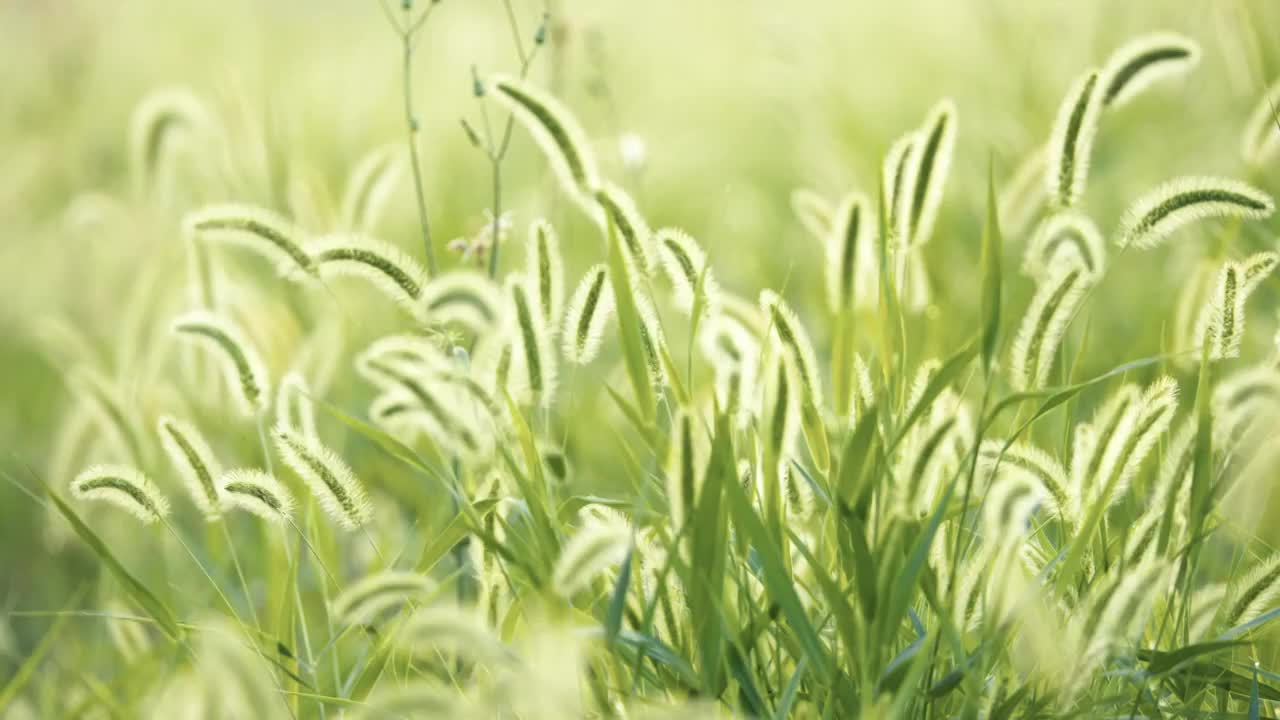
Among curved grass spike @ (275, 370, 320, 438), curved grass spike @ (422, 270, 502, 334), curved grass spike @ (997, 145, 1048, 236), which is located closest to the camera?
curved grass spike @ (422, 270, 502, 334)

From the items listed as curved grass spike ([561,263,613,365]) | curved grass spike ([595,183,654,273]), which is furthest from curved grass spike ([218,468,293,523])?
curved grass spike ([595,183,654,273])

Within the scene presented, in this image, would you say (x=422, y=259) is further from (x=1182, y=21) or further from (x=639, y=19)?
(x=639, y=19)

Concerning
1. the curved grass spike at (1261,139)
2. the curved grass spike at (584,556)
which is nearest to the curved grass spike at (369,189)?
the curved grass spike at (584,556)

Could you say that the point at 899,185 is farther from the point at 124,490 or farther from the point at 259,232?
the point at 124,490

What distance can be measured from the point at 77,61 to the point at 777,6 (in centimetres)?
323

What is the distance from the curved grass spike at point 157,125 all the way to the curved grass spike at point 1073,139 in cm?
153

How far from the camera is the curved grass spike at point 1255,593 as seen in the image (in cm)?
132

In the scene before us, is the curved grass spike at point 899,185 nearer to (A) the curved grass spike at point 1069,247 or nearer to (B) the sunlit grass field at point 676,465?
(B) the sunlit grass field at point 676,465

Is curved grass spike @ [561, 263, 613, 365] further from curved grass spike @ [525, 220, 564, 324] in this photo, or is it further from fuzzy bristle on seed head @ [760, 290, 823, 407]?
fuzzy bristle on seed head @ [760, 290, 823, 407]

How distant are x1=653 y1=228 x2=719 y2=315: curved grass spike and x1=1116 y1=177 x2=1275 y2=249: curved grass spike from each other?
1.67ft

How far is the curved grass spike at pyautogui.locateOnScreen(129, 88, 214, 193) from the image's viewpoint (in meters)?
2.08

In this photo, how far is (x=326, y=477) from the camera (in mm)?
1324

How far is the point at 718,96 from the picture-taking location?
5871 millimetres

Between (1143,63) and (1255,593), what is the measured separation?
0.69 meters
